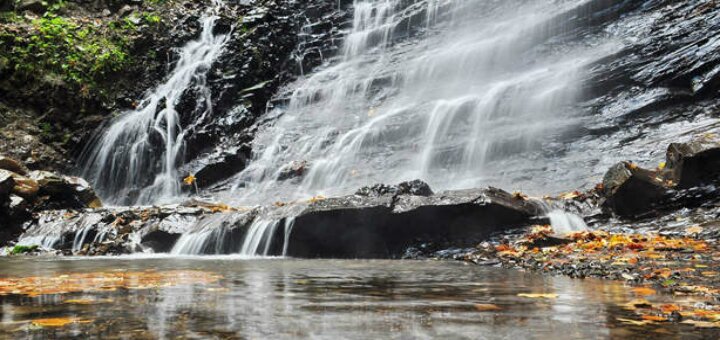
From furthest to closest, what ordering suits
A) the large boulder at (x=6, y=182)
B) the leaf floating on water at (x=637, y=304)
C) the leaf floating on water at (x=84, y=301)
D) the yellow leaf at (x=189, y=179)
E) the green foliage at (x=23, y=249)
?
the yellow leaf at (x=189, y=179) < the large boulder at (x=6, y=182) < the green foliage at (x=23, y=249) < the leaf floating on water at (x=84, y=301) < the leaf floating on water at (x=637, y=304)

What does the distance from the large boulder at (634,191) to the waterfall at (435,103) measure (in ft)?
12.0

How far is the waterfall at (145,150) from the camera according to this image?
17.5 meters

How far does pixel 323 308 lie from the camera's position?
287cm

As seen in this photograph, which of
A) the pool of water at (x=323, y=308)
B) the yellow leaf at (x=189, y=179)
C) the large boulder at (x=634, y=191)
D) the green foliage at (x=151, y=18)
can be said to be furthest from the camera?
the green foliage at (x=151, y=18)

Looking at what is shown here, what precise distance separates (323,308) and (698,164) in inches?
277

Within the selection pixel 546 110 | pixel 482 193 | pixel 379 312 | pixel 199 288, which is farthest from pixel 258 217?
pixel 546 110

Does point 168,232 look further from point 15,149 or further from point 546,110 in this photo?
point 15,149

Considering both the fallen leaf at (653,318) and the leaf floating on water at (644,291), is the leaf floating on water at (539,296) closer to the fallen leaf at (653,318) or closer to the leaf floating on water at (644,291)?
the leaf floating on water at (644,291)

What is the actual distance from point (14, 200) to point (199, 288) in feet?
37.6

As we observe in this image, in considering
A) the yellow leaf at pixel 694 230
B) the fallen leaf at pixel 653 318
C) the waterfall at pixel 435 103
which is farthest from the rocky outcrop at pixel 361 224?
the fallen leaf at pixel 653 318

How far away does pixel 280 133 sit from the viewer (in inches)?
698

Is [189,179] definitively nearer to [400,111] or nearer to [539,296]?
[400,111]

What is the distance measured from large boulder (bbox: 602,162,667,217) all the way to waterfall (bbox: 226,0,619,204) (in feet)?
12.0

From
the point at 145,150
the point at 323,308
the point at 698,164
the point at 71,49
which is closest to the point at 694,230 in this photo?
the point at 698,164
